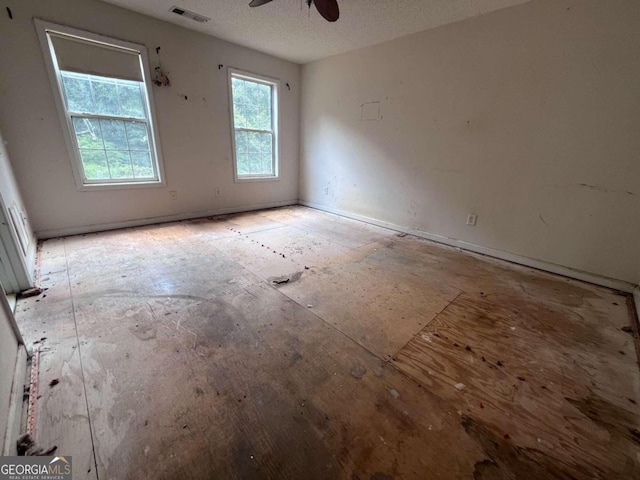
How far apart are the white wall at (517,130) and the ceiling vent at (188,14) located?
196 centimetres

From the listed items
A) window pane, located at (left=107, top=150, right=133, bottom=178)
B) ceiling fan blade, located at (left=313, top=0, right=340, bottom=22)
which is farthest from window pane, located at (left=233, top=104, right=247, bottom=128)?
ceiling fan blade, located at (left=313, top=0, right=340, bottom=22)

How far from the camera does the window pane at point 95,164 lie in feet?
10.2

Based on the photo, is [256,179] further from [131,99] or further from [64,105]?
[64,105]

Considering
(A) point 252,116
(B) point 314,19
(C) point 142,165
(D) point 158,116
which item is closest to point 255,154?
(A) point 252,116

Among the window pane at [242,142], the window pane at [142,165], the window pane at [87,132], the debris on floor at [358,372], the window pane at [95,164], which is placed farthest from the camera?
the window pane at [242,142]

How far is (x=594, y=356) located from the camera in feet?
5.17

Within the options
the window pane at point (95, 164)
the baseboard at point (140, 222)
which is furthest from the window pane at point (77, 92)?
the baseboard at point (140, 222)

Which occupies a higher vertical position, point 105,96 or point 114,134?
point 105,96

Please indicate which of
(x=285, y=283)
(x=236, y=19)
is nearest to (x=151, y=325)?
(x=285, y=283)

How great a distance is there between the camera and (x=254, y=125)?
447 centimetres

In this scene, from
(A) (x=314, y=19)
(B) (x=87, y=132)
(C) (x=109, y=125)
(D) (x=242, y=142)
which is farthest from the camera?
(D) (x=242, y=142)

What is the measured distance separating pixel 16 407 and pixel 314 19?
387cm

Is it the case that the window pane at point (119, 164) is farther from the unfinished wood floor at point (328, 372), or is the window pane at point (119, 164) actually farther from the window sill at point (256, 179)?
the window sill at point (256, 179)

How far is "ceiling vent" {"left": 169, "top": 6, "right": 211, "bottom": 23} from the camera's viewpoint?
290cm
